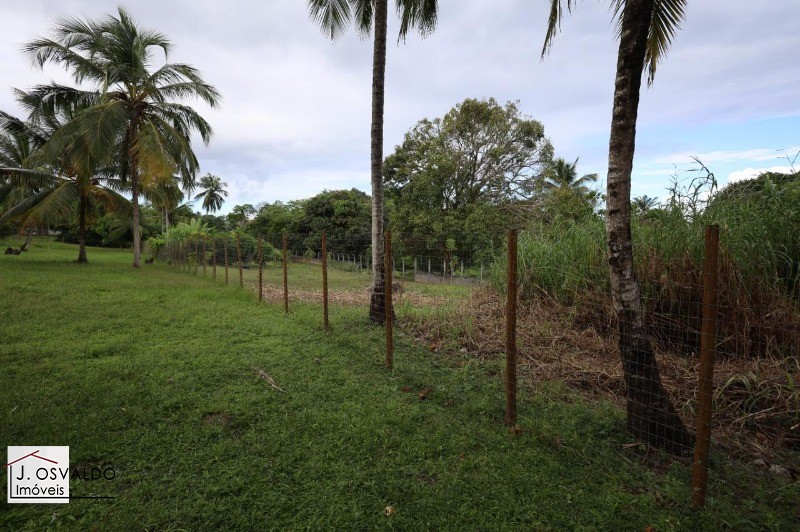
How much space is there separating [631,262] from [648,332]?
1.71 m

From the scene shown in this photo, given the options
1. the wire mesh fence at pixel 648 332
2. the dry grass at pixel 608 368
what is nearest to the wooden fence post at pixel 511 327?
the wire mesh fence at pixel 648 332

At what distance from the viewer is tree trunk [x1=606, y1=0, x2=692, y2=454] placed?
2.87m

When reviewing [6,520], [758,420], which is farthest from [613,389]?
[6,520]

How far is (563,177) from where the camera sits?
2688 centimetres

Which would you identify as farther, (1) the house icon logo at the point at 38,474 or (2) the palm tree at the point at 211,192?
(2) the palm tree at the point at 211,192

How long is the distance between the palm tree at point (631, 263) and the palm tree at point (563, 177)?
52.6 ft

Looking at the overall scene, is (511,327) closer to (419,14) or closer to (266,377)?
(266,377)

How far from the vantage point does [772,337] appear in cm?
348

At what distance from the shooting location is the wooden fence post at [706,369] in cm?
226

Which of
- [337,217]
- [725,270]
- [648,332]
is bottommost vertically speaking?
[648,332]

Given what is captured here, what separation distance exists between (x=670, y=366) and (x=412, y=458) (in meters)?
2.73

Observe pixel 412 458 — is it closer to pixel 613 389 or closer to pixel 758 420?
pixel 613 389

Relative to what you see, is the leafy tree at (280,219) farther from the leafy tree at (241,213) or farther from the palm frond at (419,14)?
the palm frond at (419,14)

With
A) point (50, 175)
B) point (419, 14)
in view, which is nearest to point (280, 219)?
point (50, 175)
